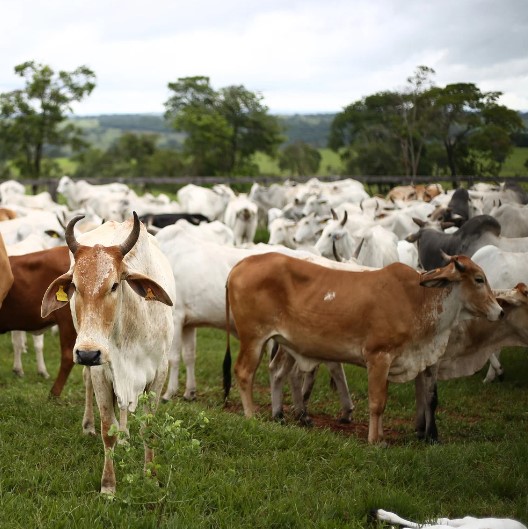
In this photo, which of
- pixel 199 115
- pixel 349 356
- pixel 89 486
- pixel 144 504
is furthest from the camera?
pixel 199 115

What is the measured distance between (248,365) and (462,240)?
4801 millimetres

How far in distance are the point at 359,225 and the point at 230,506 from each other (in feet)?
33.7

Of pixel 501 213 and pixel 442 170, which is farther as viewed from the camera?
pixel 442 170

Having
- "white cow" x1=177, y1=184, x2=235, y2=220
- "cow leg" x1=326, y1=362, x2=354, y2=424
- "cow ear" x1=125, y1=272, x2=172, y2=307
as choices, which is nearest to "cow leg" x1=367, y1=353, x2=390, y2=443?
"cow leg" x1=326, y1=362, x2=354, y2=424

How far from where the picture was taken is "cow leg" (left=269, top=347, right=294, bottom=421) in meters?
7.91

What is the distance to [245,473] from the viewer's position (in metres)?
5.54

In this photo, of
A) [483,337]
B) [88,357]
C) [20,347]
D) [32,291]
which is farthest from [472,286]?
[20,347]

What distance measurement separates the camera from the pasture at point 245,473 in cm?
470

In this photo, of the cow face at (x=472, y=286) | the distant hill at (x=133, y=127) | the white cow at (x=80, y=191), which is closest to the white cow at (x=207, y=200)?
the white cow at (x=80, y=191)

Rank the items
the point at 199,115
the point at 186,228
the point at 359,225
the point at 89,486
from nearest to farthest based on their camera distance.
Answer: the point at 89,486 → the point at 186,228 → the point at 359,225 → the point at 199,115

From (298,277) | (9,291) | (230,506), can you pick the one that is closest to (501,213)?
(298,277)

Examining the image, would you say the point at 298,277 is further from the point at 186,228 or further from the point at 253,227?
the point at 253,227

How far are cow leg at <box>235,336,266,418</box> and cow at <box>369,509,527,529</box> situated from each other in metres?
2.78

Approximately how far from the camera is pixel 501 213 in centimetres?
1354
